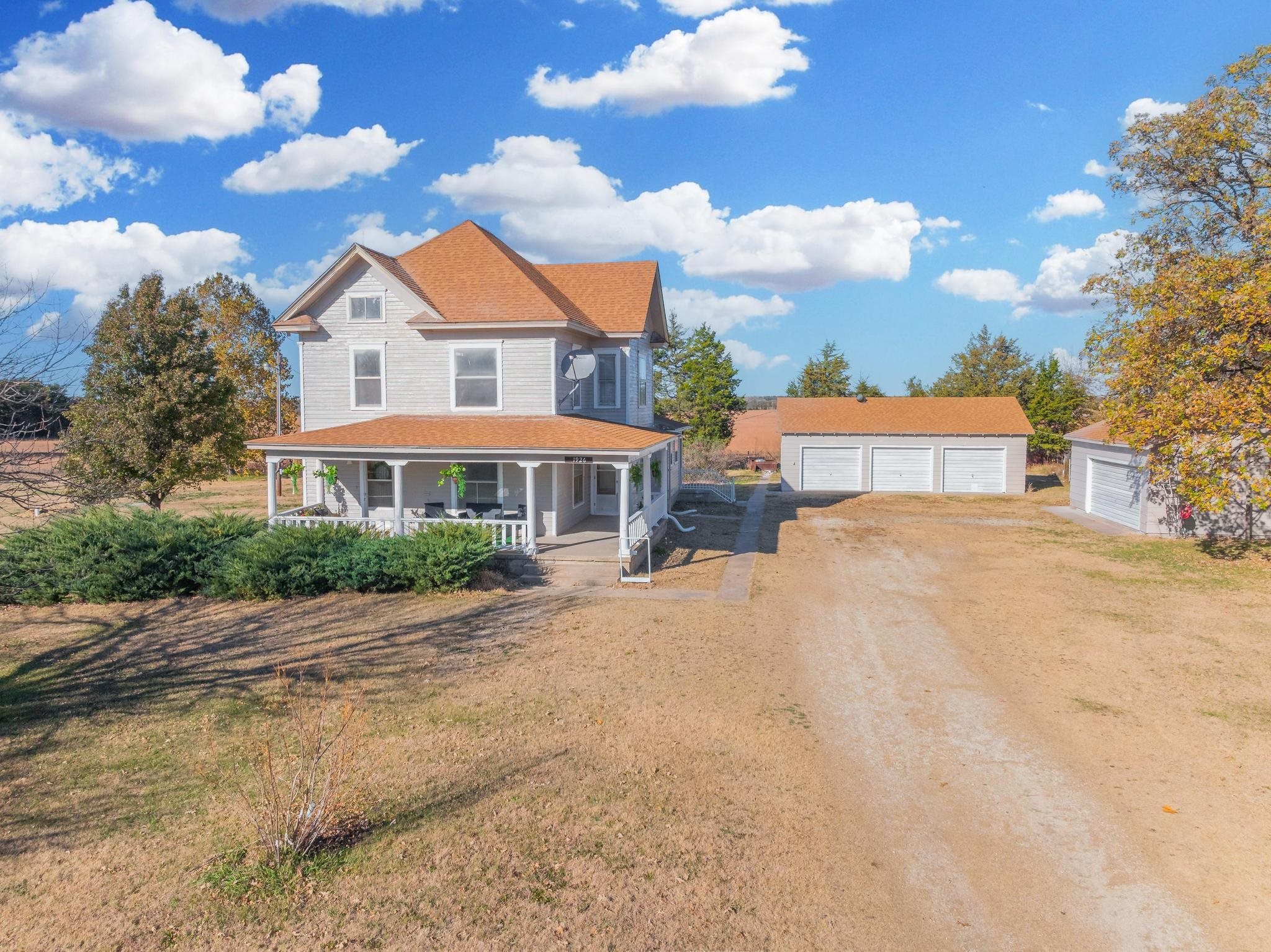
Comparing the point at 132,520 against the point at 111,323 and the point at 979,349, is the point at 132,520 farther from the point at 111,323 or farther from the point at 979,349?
the point at 979,349

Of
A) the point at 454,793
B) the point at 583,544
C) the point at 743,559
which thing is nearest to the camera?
the point at 454,793

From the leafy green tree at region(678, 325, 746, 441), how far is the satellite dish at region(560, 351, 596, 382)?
28.4 metres

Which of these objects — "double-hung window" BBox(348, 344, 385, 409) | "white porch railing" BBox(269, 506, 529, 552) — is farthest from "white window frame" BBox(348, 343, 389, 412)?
"white porch railing" BBox(269, 506, 529, 552)

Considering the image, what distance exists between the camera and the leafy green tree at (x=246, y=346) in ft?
121

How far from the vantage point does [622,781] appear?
747 cm

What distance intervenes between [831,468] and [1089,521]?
12.0 metres

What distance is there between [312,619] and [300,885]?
27.1ft

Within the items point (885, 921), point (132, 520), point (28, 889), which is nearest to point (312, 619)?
point (132, 520)

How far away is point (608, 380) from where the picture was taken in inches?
876

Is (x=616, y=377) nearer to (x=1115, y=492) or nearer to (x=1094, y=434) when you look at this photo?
(x=1115, y=492)

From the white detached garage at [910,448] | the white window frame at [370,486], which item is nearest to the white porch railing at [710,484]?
the white detached garage at [910,448]

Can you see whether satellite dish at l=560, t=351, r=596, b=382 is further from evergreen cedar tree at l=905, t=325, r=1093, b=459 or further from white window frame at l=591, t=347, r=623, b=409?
evergreen cedar tree at l=905, t=325, r=1093, b=459

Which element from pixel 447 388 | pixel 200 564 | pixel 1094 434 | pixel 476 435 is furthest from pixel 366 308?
pixel 1094 434

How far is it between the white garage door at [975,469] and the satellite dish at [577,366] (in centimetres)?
2091
